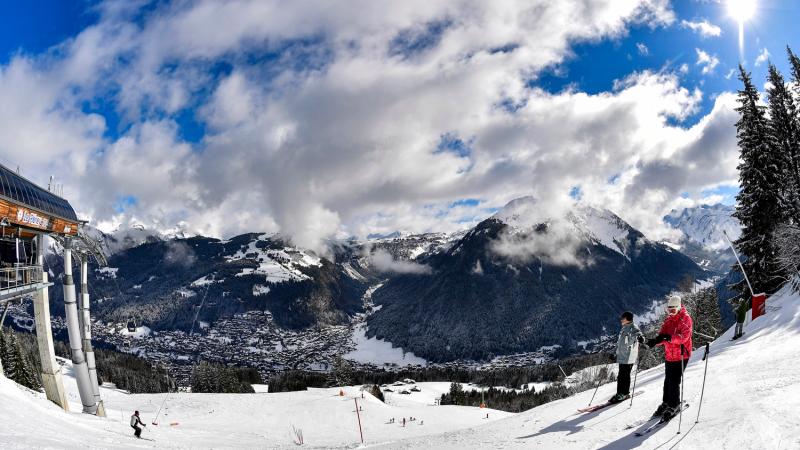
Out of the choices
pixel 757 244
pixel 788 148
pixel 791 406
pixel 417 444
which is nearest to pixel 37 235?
pixel 417 444

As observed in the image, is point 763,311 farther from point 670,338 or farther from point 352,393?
point 352,393

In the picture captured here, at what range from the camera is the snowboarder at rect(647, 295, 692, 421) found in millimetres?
9570

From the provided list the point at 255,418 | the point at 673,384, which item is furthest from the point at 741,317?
the point at 255,418

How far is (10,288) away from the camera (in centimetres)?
2547

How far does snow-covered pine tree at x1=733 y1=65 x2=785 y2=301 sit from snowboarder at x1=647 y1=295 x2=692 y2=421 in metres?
34.9

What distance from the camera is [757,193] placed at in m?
38.2

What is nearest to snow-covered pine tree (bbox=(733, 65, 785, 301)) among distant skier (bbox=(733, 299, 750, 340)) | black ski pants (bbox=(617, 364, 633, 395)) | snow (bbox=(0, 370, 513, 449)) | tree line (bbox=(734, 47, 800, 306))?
tree line (bbox=(734, 47, 800, 306))

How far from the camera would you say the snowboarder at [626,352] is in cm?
1213

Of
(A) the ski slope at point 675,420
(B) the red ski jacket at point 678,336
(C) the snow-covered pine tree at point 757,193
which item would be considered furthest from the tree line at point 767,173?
(B) the red ski jacket at point 678,336

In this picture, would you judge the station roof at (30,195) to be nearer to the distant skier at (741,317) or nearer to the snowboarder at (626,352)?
the snowboarder at (626,352)

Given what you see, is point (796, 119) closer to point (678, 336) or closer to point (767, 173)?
point (767, 173)

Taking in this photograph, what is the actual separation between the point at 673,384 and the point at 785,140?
42.0 m

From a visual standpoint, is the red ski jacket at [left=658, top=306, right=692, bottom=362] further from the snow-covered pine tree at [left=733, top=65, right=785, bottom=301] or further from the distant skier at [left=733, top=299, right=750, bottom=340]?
the snow-covered pine tree at [left=733, top=65, right=785, bottom=301]

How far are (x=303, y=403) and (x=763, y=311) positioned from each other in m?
51.5
